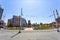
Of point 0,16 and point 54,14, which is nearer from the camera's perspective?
point 54,14

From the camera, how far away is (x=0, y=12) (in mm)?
44750

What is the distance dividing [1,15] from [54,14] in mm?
23735

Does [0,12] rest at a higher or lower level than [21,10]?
higher

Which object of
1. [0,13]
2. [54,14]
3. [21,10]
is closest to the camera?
[21,10]

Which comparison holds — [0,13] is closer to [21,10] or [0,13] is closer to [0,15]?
[0,15]

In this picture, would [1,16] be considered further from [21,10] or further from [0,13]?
[21,10]

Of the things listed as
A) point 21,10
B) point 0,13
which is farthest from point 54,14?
point 0,13

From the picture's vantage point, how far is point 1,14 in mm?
45875

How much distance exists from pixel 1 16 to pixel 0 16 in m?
1.01

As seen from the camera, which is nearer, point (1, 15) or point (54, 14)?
point (54, 14)

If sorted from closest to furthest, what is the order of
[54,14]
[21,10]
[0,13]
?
[21,10]
[54,14]
[0,13]

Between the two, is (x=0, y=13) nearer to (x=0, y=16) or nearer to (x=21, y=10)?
(x=0, y=16)

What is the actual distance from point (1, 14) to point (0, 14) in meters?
1.72

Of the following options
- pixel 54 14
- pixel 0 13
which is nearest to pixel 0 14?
pixel 0 13
